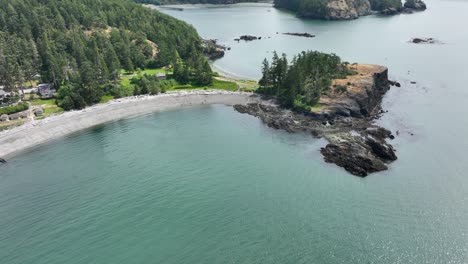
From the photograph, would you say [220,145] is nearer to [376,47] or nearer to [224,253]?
[224,253]

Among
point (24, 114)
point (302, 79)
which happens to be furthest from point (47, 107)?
point (302, 79)

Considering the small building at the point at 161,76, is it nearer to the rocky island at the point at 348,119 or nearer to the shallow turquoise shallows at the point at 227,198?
the shallow turquoise shallows at the point at 227,198

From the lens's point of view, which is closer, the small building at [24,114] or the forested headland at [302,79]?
the small building at [24,114]

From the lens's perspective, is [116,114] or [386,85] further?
[386,85]

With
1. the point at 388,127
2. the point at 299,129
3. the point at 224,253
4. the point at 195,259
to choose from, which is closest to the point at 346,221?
the point at 224,253

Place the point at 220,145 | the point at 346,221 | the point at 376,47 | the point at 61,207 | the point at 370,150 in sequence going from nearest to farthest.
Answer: the point at 346,221
the point at 61,207
the point at 370,150
the point at 220,145
the point at 376,47

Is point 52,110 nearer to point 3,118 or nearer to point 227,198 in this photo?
point 3,118

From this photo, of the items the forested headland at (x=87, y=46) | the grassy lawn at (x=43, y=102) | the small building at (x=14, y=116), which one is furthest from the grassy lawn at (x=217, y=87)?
the small building at (x=14, y=116)
